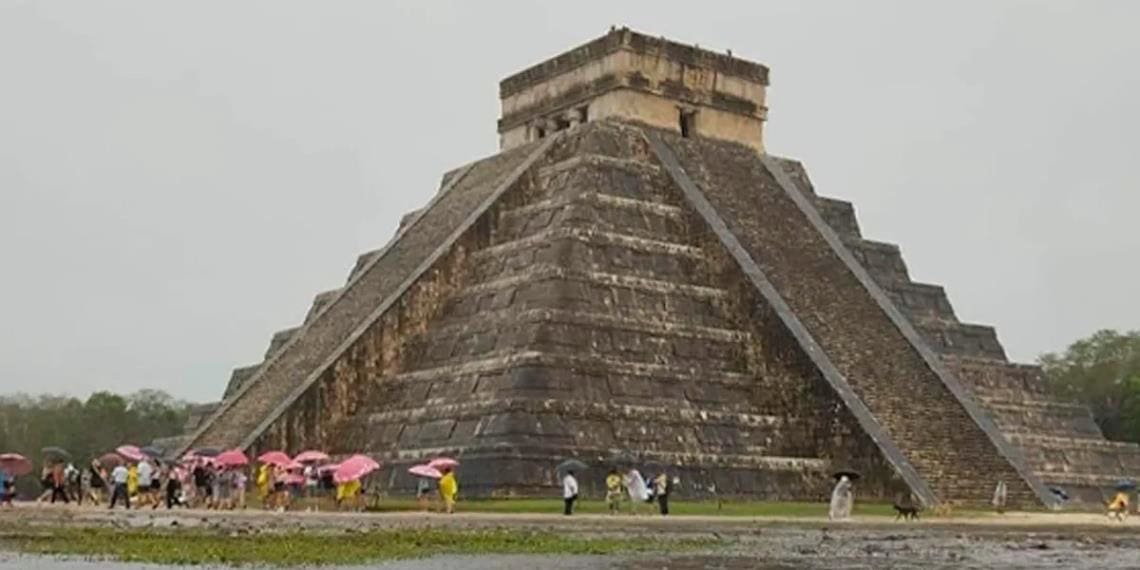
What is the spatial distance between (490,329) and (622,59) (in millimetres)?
8565

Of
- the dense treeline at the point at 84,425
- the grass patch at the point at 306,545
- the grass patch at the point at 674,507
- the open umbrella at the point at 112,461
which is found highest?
the dense treeline at the point at 84,425

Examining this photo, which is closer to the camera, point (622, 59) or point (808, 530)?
point (808, 530)

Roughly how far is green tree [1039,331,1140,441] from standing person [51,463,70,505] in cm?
3585

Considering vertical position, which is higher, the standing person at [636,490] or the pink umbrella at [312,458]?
the pink umbrella at [312,458]

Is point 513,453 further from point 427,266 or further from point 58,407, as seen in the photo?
point 58,407

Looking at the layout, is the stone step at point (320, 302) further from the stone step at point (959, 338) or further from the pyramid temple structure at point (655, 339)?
the stone step at point (959, 338)

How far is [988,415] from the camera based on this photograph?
2873 cm

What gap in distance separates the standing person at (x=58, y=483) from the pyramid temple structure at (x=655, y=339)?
8.77 feet

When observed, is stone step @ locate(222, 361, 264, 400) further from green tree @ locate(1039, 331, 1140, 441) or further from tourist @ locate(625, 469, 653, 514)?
green tree @ locate(1039, 331, 1140, 441)

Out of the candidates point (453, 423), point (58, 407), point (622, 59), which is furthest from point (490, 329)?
point (58, 407)

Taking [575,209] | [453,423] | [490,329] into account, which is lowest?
[453,423]

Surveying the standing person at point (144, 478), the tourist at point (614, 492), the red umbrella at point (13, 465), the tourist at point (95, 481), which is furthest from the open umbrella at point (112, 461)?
the tourist at point (614, 492)

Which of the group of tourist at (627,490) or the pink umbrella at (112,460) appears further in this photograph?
the pink umbrella at (112,460)

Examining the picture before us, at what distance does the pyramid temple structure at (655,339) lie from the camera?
2448 cm
